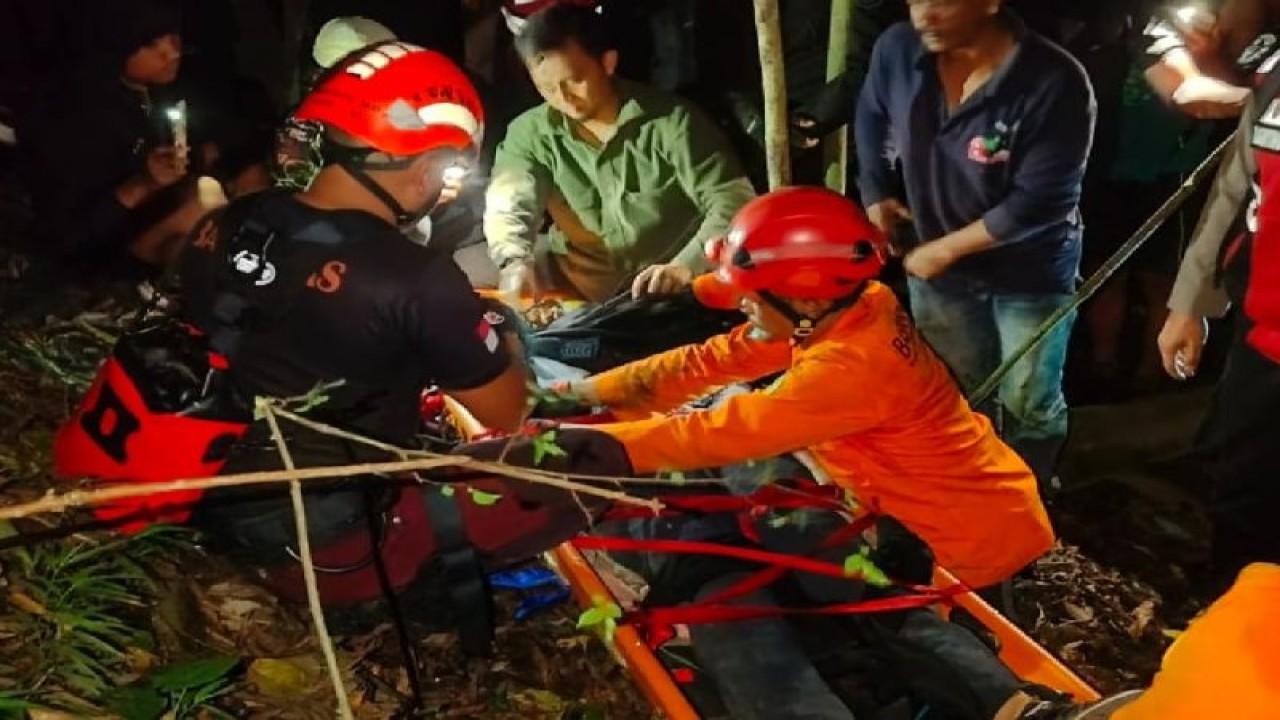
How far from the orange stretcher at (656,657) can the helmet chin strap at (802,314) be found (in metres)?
0.87

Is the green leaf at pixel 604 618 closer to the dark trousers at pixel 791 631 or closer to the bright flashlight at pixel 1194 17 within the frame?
the dark trousers at pixel 791 631

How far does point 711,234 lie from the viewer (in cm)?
511

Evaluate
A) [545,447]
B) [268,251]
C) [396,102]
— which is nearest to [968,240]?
[545,447]

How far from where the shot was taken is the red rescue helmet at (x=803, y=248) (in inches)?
130

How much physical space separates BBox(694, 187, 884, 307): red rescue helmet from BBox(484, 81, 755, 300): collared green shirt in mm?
1656

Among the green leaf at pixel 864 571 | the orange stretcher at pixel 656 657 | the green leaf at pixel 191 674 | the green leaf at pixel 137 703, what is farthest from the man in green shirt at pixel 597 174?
the green leaf at pixel 137 703

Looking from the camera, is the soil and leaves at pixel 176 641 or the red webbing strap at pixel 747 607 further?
the red webbing strap at pixel 747 607

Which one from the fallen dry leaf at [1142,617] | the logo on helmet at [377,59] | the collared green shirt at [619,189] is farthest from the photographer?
the collared green shirt at [619,189]

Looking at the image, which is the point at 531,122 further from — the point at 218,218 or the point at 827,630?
the point at 827,630

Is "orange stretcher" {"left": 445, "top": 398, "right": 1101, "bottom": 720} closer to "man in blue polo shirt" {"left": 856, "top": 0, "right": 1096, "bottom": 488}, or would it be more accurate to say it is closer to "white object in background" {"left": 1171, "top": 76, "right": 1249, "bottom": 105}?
"man in blue polo shirt" {"left": 856, "top": 0, "right": 1096, "bottom": 488}

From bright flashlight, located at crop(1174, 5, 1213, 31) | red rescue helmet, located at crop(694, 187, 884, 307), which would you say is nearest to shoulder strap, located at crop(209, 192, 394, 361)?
red rescue helmet, located at crop(694, 187, 884, 307)

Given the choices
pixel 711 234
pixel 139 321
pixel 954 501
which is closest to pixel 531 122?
pixel 711 234

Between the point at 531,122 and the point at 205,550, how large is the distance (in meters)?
2.86

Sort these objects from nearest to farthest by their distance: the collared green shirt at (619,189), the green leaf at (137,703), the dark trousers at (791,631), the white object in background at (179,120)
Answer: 1. the green leaf at (137,703)
2. the dark trousers at (791,631)
3. the collared green shirt at (619,189)
4. the white object in background at (179,120)
